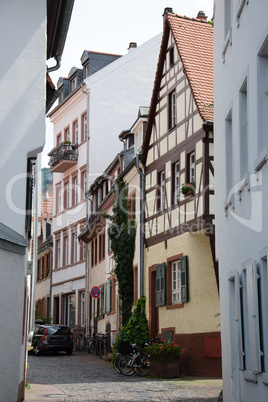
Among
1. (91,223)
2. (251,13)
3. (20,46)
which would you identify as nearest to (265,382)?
(251,13)

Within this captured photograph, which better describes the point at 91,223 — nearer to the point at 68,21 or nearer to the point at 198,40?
the point at 198,40

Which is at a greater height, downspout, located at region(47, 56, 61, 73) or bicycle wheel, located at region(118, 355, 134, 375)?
downspout, located at region(47, 56, 61, 73)

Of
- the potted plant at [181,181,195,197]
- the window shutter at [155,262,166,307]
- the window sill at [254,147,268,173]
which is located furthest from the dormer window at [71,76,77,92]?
the window sill at [254,147,268,173]

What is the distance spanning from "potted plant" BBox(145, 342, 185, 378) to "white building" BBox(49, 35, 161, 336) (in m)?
20.6

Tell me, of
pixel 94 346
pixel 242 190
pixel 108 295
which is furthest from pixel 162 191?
pixel 242 190

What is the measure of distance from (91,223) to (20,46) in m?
23.8

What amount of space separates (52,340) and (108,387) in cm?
1485

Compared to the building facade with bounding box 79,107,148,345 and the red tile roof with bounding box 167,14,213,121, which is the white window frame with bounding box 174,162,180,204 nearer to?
the red tile roof with bounding box 167,14,213,121

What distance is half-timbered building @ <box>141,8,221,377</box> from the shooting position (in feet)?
64.1

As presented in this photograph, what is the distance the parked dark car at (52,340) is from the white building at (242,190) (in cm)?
1838

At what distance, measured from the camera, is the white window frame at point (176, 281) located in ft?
70.0

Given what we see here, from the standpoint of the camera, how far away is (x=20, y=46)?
12.1 m

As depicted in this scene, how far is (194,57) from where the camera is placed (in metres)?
22.1

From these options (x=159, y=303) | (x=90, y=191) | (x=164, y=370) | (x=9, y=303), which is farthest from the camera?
(x=90, y=191)
